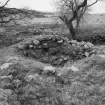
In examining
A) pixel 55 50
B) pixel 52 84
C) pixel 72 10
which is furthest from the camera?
pixel 72 10

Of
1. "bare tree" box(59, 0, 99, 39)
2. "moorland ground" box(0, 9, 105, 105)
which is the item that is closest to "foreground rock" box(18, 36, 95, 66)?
"moorland ground" box(0, 9, 105, 105)

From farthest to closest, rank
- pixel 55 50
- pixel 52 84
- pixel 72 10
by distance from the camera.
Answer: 1. pixel 72 10
2. pixel 55 50
3. pixel 52 84

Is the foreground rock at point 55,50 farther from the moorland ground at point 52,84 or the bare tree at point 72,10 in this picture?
the bare tree at point 72,10

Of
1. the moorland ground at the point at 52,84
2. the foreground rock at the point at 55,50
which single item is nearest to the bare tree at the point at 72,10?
the foreground rock at the point at 55,50

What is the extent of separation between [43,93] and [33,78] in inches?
38.6

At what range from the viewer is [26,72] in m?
7.51

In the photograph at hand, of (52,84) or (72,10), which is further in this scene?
(72,10)

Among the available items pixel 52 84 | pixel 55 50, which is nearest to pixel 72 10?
pixel 55 50

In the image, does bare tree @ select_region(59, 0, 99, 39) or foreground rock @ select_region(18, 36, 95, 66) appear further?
bare tree @ select_region(59, 0, 99, 39)

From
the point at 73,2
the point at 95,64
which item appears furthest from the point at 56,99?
the point at 73,2

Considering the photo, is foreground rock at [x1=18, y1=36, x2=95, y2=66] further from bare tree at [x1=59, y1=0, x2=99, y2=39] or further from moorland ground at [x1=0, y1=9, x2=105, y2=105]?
bare tree at [x1=59, y1=0, x2=99, y2=39]

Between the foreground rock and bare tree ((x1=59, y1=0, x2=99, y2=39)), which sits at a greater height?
bare tree ((x1=59, y1=0, x2=99, y2=39))

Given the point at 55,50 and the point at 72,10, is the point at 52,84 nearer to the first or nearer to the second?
the point at 55,50

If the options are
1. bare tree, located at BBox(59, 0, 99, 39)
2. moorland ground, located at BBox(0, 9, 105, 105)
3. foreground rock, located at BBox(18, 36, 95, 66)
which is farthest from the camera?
bare tree, located at BBox(59, 0, 99, 39)
